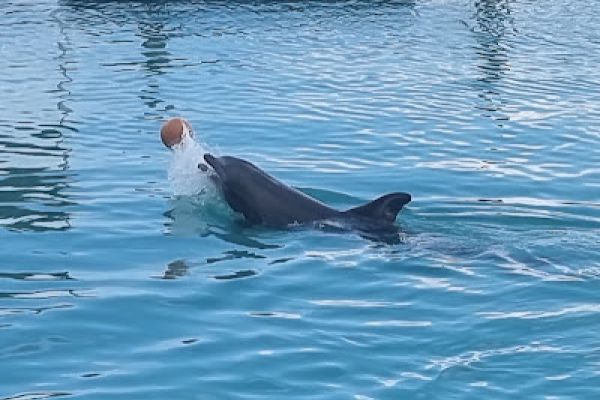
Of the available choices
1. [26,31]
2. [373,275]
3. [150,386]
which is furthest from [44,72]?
[150,386]

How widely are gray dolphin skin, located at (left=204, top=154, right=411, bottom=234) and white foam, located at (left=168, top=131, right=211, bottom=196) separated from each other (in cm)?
41

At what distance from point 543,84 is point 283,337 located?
10334 mm

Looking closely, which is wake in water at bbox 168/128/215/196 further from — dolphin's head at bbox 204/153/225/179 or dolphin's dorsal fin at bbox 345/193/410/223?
dolphin's dorsal fin at bbox 345/193/410/223

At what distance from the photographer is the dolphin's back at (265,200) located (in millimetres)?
10109

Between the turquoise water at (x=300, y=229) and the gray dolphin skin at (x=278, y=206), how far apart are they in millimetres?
153

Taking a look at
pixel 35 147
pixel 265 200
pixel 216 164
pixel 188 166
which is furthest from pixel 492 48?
pixel 265 200

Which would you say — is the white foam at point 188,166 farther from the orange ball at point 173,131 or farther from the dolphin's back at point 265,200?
the dolphin's back at point 265,200

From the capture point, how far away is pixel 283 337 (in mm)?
7742

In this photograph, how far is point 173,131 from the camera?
1079cm

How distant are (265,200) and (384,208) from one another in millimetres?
982

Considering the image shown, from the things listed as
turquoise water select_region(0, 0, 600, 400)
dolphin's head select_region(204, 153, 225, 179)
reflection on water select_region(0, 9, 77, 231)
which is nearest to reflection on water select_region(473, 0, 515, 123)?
turquoise water select_region(0, 0, 600, 400)

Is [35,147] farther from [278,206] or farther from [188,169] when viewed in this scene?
[278,206]

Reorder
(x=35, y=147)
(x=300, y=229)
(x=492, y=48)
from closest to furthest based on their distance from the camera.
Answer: (x=300, y=229) < (x=35, y=147) < (x=492, y=48)

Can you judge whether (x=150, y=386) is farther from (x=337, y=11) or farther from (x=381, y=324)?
(x=337, y=11)
